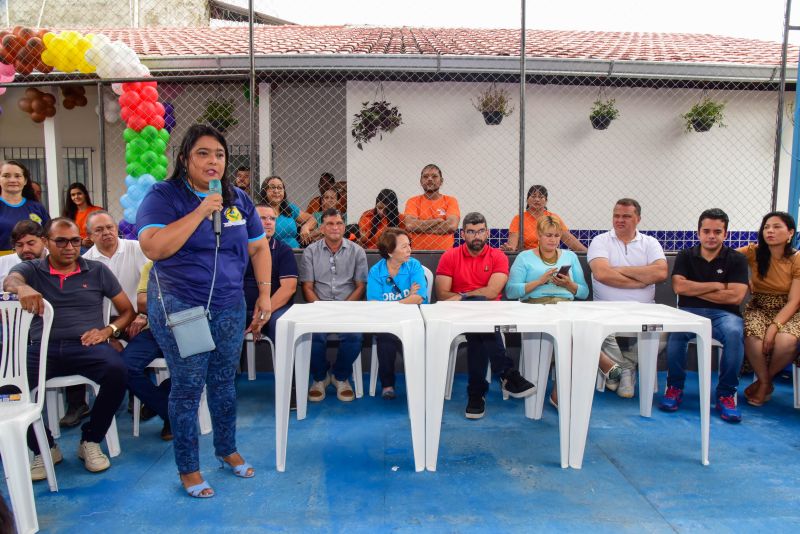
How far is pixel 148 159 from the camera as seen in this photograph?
5434mm

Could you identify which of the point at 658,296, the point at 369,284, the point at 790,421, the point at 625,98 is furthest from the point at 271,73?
the point at 790,421

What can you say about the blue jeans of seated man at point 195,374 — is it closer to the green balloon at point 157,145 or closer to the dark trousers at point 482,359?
the dark trousers at point 482,359

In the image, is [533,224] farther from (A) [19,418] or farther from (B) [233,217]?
(A) [19,418]

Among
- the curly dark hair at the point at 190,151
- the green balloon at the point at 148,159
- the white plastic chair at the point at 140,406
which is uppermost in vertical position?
the green balloon at the point at 148,159

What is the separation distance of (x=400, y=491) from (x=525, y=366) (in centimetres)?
141

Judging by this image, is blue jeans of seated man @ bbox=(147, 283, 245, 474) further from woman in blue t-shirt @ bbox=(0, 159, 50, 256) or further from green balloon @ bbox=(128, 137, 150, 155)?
green balloon @ bbox=(128, 137, 150, 155)

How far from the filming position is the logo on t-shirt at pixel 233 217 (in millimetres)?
2400

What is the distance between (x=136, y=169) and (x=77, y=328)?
293cm

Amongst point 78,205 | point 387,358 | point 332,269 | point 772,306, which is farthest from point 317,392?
point 78,205

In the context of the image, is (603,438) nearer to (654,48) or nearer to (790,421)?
(790,421)

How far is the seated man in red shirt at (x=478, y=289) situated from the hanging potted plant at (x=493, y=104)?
2963 millimetres

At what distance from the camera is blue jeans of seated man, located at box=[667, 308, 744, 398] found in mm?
3423

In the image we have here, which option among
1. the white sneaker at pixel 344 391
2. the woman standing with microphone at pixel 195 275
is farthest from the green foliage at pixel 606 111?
the woman standing with microphone at pixel 195 275

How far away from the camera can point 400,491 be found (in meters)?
2.49
